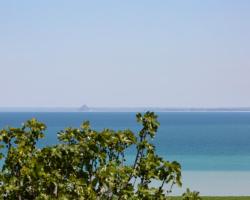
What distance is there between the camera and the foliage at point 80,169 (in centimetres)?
546

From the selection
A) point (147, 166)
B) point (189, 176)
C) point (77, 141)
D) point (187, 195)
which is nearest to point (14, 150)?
point (77, 141)

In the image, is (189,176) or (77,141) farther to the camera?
(189,176)

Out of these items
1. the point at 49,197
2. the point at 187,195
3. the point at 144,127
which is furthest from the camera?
the point at 144,127

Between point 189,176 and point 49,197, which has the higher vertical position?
point 49,197

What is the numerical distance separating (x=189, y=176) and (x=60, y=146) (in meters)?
40.7

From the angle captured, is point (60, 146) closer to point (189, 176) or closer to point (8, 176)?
point (8, 176)

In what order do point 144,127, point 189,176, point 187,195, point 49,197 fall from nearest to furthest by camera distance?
point 49,197 < point 187,195 < point 144,127 < point 189,176

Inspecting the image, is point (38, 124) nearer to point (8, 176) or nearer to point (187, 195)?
point (8, 176)

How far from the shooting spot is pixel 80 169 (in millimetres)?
5781

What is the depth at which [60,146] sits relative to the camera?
568cm

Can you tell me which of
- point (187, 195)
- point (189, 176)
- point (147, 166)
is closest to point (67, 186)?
point (147, 166)

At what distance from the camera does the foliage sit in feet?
17.9

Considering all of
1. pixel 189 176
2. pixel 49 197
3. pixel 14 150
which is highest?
pixel 14 150

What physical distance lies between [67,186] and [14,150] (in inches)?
22.1
